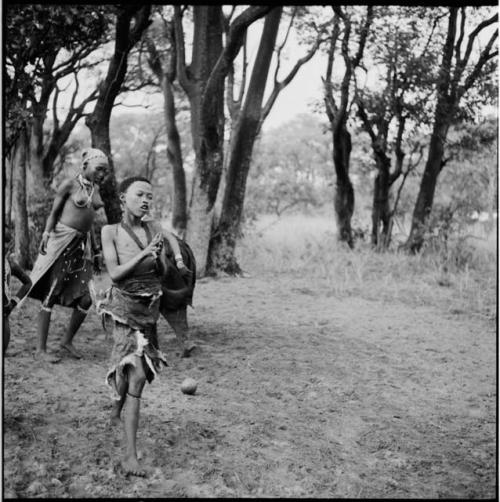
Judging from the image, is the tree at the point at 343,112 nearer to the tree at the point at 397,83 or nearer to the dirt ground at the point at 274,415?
the tree at the point at 397,83

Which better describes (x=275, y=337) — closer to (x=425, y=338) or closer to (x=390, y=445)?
(x=425, y=338)

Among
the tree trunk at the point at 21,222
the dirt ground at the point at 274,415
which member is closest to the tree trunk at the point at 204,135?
the tree trunk at the point at 21,222

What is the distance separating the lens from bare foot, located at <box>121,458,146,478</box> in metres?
2.95

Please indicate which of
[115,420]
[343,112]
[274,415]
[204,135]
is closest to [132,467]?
[115,420]

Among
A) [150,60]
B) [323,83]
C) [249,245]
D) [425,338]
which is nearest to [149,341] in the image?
[425,338]

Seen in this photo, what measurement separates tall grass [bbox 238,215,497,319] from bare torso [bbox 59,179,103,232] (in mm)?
4071

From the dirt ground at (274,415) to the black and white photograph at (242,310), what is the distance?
2cm

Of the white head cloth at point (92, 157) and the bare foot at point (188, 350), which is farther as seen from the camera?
the bare foot at point (188, 350)

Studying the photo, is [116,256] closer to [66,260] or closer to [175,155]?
[66,260]

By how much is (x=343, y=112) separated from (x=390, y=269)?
323cm

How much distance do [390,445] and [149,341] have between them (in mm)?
1460

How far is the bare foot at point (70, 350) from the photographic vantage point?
4.83 m

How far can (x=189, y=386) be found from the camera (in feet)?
13.8

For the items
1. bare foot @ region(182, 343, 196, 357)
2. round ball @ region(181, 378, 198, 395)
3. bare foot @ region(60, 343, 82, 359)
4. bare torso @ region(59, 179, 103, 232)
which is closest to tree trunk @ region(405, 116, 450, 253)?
bare foot @ region(182, 343, 196, 357)
